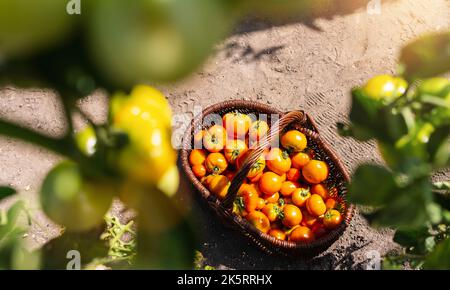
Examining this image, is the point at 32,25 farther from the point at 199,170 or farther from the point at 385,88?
the point at 199,170

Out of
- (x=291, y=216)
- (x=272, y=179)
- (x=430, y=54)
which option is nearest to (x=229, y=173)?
(x=272, y=179)

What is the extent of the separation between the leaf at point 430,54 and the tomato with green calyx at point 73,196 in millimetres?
372

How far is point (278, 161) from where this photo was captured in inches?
67.4

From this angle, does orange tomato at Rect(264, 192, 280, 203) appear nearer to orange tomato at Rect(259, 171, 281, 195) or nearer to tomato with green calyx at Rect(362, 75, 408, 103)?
orange tomato at Rect(259, 171, 281, 195)

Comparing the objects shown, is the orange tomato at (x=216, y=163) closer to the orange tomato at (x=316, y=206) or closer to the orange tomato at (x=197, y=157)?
the orange tomato at (x=197, y=157)

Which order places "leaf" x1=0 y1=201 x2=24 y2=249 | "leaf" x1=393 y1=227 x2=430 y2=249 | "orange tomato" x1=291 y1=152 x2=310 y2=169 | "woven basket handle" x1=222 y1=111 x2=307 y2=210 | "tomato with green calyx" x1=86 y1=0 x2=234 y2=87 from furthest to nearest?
1. "orange tomato" x1=291 y1=152 x2=310 y2=169
2. "woven basket handle" x1=222 y1=111 x2=307 y2=210
3. "leaf" x1=393 y1=227 x2=430 y2=249
4. "leaf" x1=0 y1=201 x2=24 y2=249
5. "tomato with green calyx" x1=86 y1=0 x2=234 y2=87

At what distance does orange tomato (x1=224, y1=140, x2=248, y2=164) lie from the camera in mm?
1730

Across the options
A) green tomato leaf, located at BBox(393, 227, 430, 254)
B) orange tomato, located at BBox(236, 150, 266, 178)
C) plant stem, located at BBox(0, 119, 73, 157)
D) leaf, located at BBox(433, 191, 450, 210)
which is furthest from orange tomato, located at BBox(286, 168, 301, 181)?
plant stem, located at BBox(0, 119, 73, 157)

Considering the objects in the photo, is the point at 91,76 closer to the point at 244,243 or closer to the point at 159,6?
the point at 159,6

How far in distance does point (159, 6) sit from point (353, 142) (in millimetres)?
1982

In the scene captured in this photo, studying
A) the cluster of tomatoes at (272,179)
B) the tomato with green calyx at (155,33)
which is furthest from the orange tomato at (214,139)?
the tomato with green calyx at (155,33)

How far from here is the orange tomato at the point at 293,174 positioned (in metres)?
1.77

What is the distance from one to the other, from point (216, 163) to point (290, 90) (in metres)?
0.64

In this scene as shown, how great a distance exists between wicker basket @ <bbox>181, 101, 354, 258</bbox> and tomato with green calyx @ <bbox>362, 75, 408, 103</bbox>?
0.74 metres
